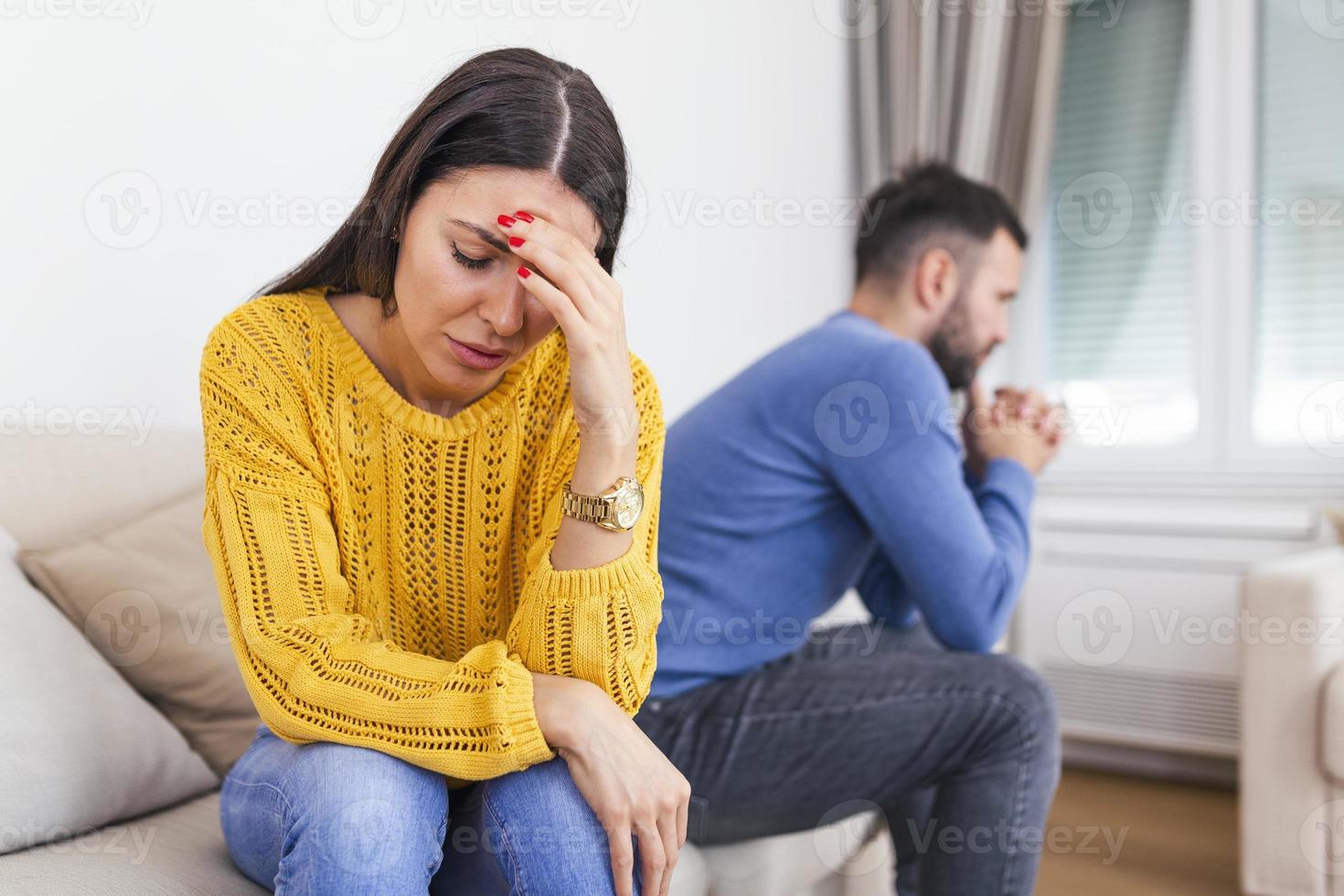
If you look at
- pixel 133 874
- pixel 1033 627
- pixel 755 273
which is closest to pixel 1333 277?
pixel 1033 627

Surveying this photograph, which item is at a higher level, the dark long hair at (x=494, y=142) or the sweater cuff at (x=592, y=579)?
the dark long hair at (x=494, y=142)

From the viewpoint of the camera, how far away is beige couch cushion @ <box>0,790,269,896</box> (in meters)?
0.86

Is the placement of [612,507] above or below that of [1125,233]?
below

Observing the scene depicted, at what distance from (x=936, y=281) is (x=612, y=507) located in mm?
974

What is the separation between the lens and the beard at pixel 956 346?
171 cm

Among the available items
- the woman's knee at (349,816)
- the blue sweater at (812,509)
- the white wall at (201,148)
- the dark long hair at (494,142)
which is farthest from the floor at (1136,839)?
the dark long hair at (494,142)

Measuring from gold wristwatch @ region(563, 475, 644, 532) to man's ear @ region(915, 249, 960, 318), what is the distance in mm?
926

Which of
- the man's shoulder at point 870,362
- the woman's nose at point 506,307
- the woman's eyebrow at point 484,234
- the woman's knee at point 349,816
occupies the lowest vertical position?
the woman's knee at point 349,816

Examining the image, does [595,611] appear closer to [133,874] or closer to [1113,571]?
[133,874]

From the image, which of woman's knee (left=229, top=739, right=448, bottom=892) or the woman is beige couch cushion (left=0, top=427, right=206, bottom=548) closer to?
the woman

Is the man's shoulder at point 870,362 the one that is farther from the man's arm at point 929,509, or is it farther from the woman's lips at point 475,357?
the woman's lips at point 475,357

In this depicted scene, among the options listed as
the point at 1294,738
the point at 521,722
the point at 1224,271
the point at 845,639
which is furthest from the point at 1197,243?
the point at 521,722

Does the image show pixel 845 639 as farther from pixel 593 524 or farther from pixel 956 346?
pixel 593 524

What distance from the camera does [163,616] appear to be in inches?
45.6
